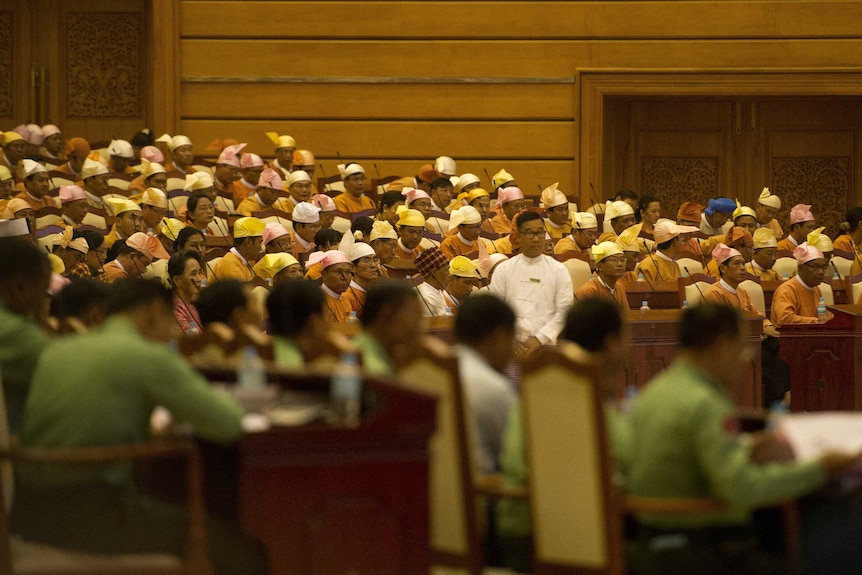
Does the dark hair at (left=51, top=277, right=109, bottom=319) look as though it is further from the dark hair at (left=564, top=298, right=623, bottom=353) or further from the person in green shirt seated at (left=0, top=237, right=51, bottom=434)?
the dark hair at (left=564, top=298, right=623, bottom=353)

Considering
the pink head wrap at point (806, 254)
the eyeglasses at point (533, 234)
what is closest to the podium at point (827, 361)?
the pink head wrap at point (806, 254)

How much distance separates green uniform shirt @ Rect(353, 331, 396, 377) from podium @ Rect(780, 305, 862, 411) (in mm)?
4674

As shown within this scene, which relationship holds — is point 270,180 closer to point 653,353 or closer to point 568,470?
point 653,353

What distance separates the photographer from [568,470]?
3.38 meters

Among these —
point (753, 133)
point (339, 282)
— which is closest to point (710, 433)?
point (339, 282)

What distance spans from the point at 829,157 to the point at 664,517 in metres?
11.8

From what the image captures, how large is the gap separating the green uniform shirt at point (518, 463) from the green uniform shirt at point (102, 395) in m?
0.80

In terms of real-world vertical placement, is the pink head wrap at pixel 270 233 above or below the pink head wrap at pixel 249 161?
below

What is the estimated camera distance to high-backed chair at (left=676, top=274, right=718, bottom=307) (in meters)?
8.98

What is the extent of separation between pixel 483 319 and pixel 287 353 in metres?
0.75

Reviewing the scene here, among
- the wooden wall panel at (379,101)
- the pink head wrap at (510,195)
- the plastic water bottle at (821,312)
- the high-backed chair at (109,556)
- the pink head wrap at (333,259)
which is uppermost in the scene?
the wooden wall panel at (379,101)

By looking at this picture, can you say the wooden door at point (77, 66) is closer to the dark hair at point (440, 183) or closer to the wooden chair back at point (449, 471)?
the dark hair at point (440, 183)

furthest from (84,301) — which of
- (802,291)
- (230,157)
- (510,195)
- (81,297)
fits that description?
(510,195)

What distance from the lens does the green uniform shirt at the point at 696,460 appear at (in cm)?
321
